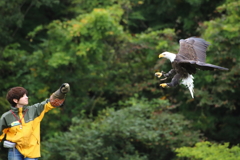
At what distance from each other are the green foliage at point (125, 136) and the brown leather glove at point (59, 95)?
475 cm

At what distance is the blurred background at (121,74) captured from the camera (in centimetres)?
873

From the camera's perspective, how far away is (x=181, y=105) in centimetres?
1127

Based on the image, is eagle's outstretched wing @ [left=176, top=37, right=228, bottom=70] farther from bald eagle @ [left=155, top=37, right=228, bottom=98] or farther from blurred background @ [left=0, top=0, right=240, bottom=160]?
blurred background @ [left=0, top=0, right=240, bottom=160]

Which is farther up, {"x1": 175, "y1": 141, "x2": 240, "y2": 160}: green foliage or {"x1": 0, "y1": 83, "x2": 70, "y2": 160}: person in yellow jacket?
{"x1": 0, "y1": 83, "x2": 70, "y2": 160}: person in yellow jacket

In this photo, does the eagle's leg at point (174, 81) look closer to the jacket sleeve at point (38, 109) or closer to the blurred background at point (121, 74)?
the jacket sleeve at point (38, 109)

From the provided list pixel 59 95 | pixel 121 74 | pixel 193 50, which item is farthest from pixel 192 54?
pixel 121 74

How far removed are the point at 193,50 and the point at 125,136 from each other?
4438mm

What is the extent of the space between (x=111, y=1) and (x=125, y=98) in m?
2.63

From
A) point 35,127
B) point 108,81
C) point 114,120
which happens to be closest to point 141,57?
point 108,81

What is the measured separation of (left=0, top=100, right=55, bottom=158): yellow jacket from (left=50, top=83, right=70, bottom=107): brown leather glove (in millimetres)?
64

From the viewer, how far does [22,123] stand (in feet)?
11.4

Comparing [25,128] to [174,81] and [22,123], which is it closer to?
[22,123]

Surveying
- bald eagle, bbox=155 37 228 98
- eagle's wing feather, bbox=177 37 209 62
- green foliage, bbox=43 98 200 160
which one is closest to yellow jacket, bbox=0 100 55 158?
bald eagle, bbox=155 37 228 98

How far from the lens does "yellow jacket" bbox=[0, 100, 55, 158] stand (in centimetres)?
346
